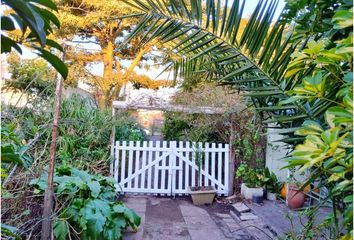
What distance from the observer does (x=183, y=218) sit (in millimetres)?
4305

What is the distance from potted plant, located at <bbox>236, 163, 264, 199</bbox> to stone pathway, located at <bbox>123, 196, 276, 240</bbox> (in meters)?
0.41

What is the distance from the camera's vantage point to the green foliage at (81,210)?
102 inches

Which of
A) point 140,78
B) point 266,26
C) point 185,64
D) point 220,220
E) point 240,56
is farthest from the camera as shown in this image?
point 140,78

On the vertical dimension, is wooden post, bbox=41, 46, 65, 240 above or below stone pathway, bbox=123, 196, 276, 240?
above

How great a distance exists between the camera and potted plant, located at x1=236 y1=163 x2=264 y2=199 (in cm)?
500

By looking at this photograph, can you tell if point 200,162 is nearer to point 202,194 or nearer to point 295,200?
point 202,194

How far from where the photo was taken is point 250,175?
5.23m

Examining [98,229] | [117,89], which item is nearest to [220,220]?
[98,229]

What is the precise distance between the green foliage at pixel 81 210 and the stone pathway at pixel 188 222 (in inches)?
21.7

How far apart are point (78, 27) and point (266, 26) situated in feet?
28.5

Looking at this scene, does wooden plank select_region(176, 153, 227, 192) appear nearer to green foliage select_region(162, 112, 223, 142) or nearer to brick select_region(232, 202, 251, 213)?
green foliage select_region(162, 112, 223, 142)

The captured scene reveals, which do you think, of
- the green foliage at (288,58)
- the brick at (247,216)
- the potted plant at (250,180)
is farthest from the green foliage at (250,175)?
the green foliage at (288,58)

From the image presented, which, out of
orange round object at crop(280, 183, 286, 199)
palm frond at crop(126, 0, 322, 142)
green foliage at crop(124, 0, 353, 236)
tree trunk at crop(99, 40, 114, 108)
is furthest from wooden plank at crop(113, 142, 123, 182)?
palm frond at crop(126, 0, 322, 142)

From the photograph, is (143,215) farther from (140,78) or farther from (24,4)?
(140,78)
